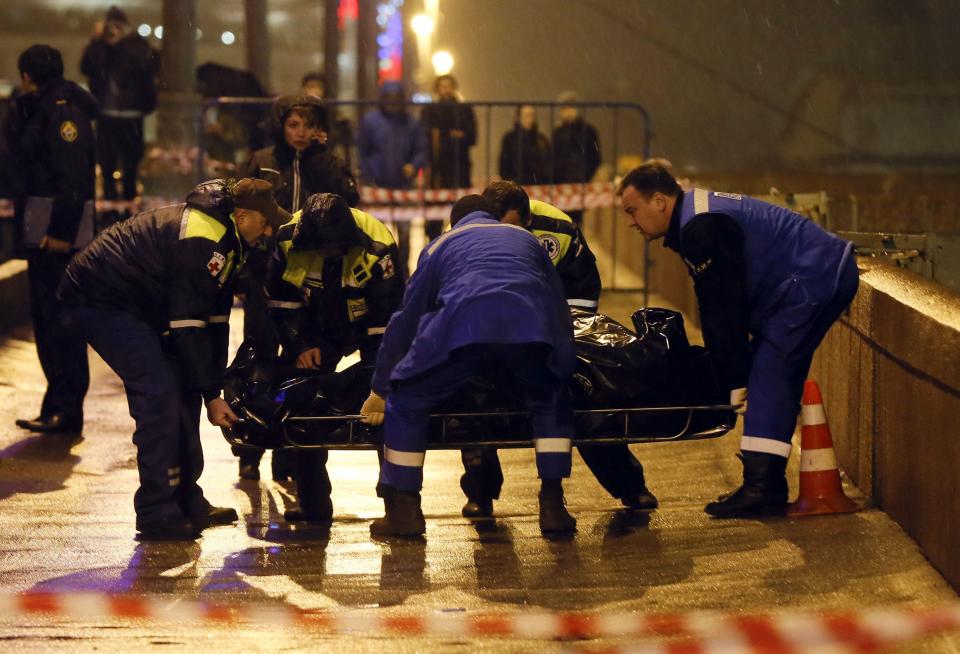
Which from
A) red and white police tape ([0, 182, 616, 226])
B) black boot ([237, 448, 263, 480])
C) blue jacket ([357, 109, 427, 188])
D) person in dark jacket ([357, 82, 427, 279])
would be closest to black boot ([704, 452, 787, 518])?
black boot ([237, 448, 263, 480])

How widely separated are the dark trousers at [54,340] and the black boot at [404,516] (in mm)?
3173

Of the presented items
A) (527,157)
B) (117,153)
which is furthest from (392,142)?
(117,153)

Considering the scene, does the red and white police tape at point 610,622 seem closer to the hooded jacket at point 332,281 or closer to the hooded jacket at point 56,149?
the hooded jacket at point 332,281

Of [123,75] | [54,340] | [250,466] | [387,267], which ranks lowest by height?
[250,466]

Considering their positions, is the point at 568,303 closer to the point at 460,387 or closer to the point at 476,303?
the point at 460,387

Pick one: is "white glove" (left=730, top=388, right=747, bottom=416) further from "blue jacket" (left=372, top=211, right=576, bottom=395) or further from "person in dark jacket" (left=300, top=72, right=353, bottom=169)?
"person in dark jacket" (left=300, top=72, right=353, bottom=169)

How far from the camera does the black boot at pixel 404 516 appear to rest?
625 centimetres

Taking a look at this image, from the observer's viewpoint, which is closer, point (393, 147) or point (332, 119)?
point (393, 147)

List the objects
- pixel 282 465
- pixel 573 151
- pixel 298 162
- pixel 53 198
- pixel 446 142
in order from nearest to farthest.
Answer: pixel 282 465 < pixel 298 162 < pixel 53 198 < pixel 446 142 < pixel 573 151

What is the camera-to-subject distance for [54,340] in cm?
887

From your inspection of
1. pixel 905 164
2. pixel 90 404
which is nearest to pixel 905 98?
pixel 905 164

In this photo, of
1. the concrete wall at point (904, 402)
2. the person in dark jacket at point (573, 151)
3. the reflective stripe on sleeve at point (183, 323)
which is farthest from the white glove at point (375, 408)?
the person in dark jacket at point (573, 151)

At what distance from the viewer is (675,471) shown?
7.93 m

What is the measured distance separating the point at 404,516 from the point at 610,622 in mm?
1357
